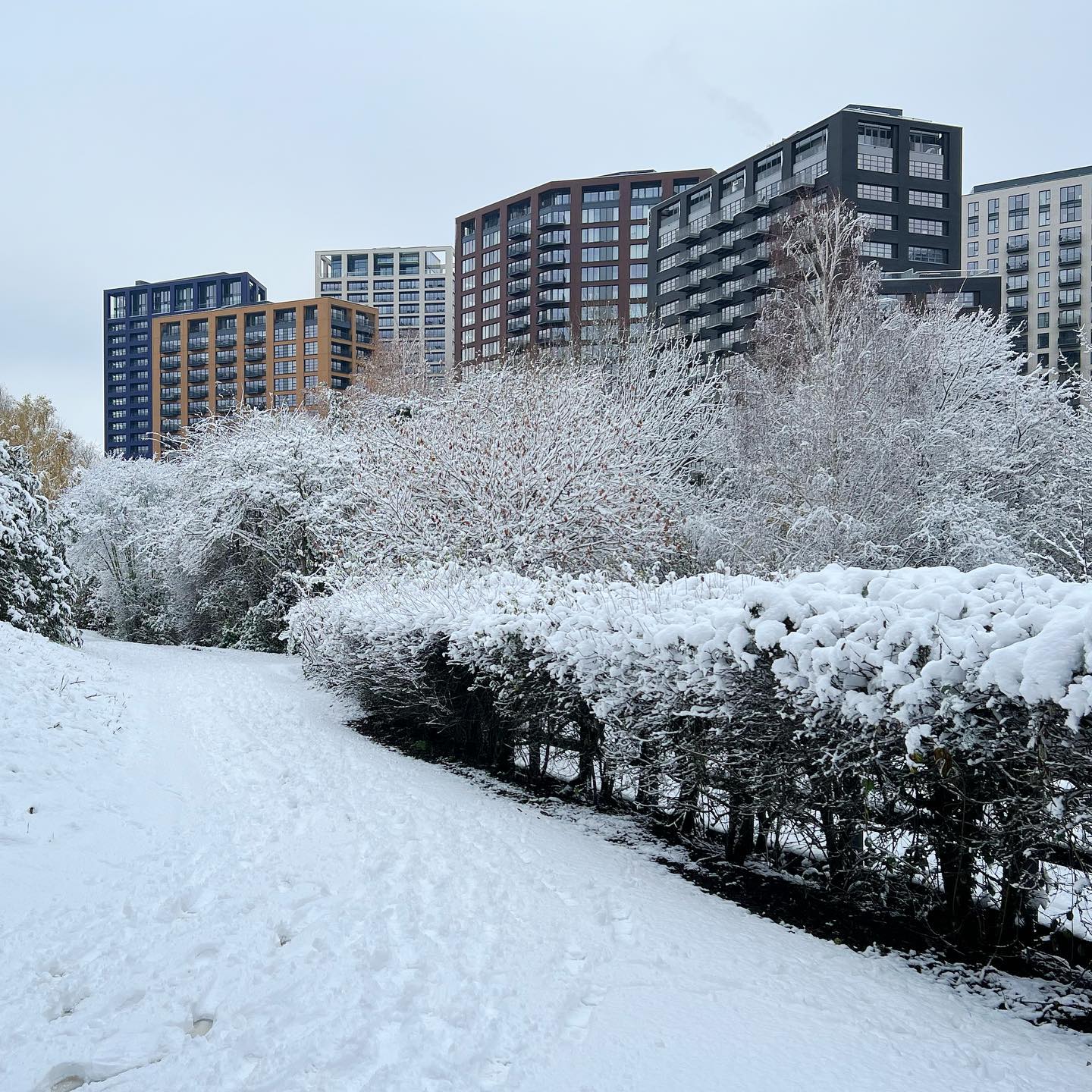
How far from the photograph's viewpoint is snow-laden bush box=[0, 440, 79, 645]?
15266mm

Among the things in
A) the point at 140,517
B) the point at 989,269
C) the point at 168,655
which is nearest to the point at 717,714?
the point at 168,655

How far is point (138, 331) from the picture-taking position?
148750 mm

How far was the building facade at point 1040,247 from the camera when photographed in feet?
332

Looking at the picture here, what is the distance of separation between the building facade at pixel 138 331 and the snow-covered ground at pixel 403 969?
140 metres

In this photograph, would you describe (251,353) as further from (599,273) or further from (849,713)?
(849,713)

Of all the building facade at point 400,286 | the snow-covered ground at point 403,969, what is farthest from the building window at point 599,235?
the snow-covered ground at point 403,969

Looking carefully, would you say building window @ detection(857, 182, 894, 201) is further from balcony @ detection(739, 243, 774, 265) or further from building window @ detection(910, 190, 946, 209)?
balcony @ detection(739, 243, 774, 265)

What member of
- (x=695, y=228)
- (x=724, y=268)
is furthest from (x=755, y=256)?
(x=695, y=228)

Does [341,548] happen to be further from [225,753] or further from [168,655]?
[225,753]

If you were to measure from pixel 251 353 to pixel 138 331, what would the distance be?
43.0 m

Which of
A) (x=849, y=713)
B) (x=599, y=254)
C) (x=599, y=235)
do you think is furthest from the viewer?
(x=599, y=254)

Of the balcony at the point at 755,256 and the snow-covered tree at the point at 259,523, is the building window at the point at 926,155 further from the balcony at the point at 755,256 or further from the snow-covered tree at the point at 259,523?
the snow-covered tree at the point at 259,523

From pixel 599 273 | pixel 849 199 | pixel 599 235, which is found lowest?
pixel 849 199

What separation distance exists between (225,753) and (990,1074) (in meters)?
7.31
